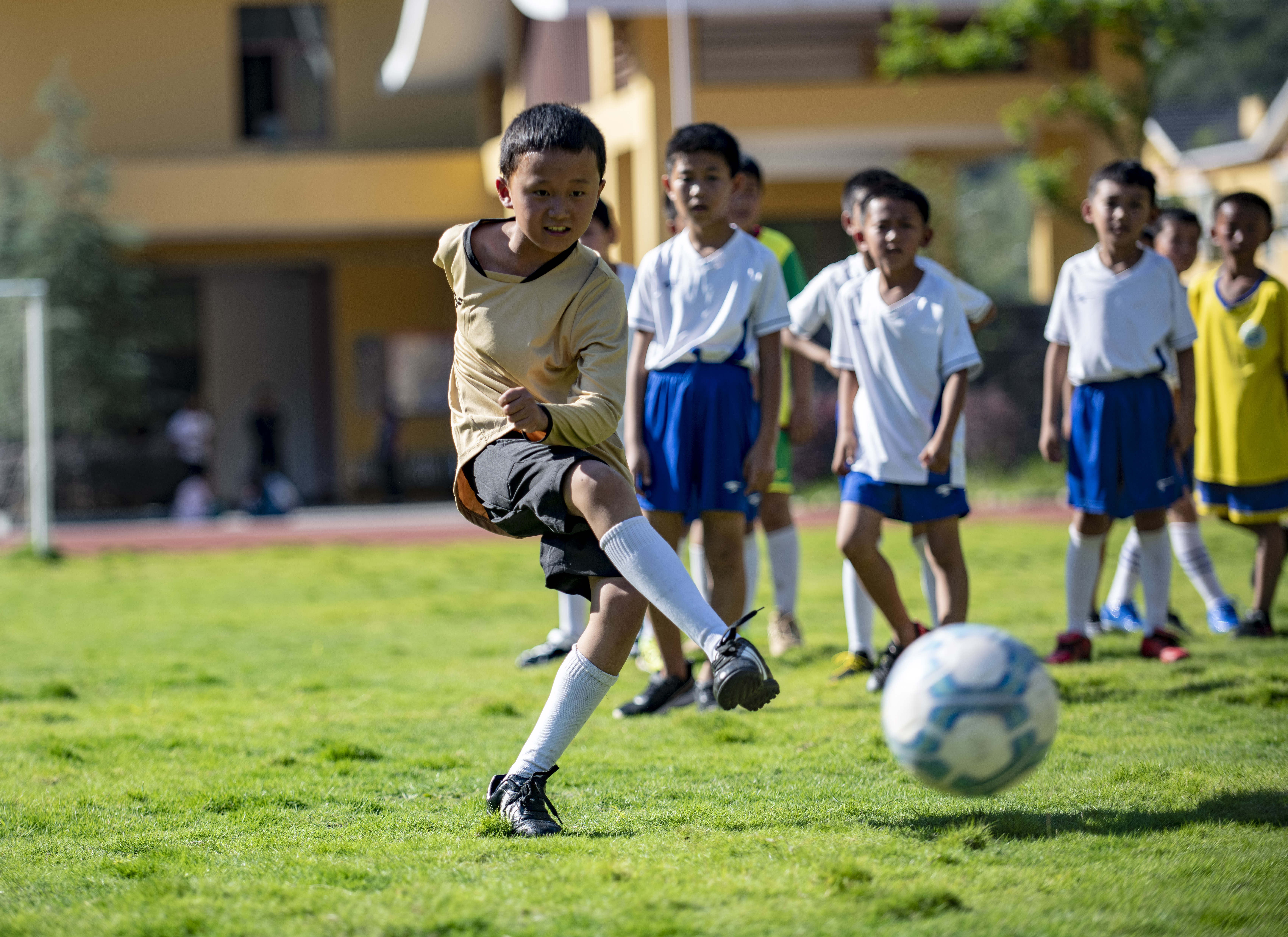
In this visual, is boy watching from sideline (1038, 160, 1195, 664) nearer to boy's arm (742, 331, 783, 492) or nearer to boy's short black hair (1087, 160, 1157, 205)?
boy's short black hair (1087, 160, 1157, 205)

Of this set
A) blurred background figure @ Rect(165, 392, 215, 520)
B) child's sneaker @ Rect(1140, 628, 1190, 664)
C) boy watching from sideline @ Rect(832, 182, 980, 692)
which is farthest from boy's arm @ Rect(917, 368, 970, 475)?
blurred background figure @ Rect(165, 392, 215, 520)

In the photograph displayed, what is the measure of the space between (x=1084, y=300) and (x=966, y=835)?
10.5 ft

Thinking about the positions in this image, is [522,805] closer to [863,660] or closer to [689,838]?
[689,838]

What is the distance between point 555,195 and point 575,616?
335cm

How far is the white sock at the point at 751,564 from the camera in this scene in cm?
642

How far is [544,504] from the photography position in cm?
363

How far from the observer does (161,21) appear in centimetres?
2520

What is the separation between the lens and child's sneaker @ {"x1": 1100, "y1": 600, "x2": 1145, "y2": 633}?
712 cm

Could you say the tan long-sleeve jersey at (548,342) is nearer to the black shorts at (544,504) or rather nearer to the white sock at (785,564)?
the black shorts at (544,504)

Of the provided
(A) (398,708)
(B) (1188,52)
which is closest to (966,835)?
(A) (398,708)

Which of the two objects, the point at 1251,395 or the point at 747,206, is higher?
the point at 747,206

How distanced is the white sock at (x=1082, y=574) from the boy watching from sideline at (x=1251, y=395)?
0.87 metres

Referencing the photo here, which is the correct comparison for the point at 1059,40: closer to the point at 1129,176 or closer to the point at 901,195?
the point at 1129,176

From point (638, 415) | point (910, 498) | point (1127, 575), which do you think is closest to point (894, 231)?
point (910, 498)
